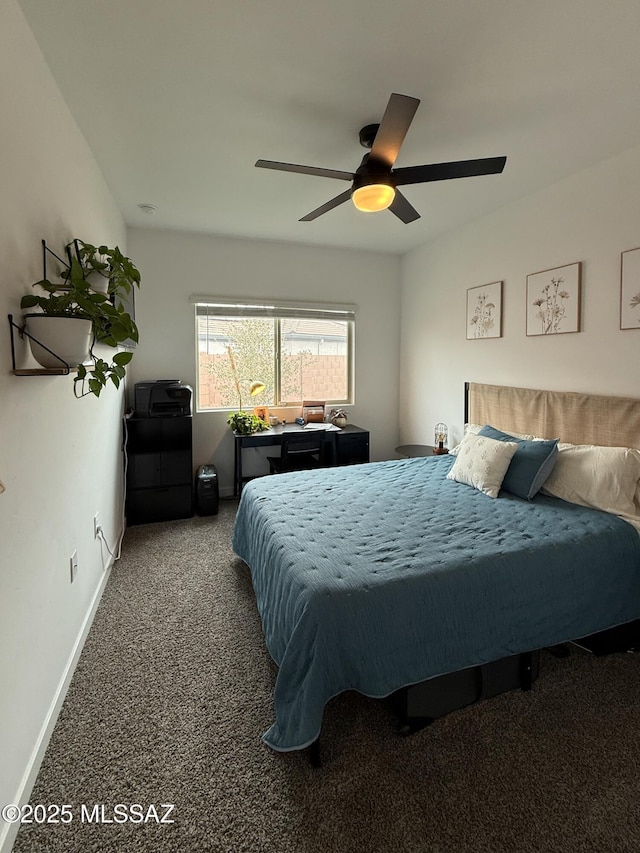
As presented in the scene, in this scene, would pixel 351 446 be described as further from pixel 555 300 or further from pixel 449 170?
pixel 449 170

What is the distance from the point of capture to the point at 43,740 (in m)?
1.56

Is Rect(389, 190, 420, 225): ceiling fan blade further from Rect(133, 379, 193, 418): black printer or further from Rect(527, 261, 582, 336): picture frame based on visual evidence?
Rect(133, 379, 193, 418): black printer

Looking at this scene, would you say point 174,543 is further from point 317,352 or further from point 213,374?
point 317,352

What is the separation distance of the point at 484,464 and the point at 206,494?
2453 mm

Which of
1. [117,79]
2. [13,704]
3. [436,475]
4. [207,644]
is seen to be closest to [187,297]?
[117,79]

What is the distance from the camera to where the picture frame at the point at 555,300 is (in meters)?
2.86

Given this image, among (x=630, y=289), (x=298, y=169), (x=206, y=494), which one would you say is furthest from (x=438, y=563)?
(x=206, y=494)

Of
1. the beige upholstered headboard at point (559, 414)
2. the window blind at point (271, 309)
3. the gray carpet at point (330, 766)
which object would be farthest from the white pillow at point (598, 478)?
the window blind at point (271, 309)

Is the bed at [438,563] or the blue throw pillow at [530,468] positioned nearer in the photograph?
the bed at [438,563]

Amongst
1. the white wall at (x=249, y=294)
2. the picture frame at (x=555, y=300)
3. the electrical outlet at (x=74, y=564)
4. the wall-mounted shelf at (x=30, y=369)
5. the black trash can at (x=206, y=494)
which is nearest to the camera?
the wall-mounted shelf at (x=30, y=369)

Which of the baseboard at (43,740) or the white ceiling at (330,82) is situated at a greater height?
the white ceiling at (330,82)

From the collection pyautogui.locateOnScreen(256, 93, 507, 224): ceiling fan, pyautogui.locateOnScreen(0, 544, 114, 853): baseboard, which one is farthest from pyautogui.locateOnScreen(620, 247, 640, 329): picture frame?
pyautogui.locateOnScreen(0, 544, 114, 853): baseboard

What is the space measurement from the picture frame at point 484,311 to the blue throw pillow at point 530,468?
4.16 feet

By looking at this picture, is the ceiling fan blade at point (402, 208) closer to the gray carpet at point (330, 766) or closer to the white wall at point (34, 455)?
the white wall at point (34, 455)
